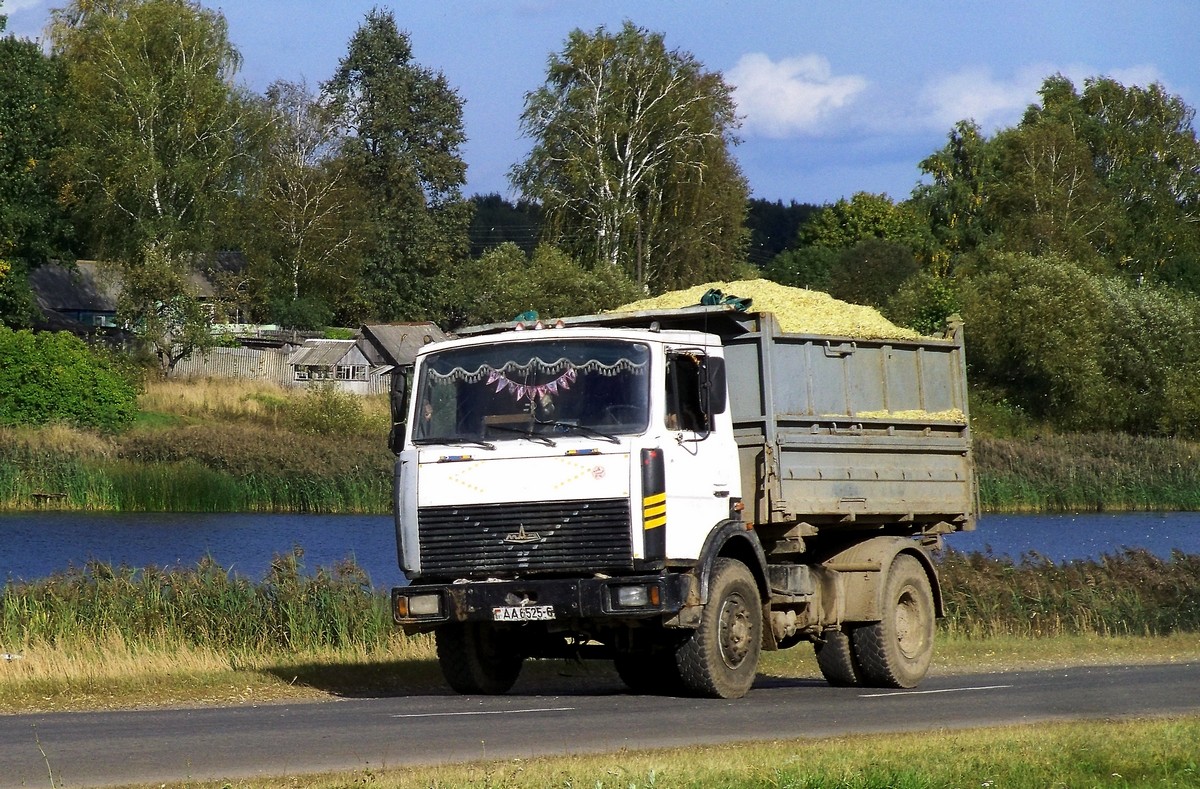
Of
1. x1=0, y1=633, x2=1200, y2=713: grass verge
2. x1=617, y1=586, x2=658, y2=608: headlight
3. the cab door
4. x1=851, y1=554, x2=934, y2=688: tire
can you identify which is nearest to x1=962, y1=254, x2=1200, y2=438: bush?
x1=0, y1=633, x2=1200, y2=713: grass verge

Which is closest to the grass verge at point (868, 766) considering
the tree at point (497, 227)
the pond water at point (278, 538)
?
the pond water at point (278, 538)

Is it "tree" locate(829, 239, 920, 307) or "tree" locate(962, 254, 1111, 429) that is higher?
"tree" locate(829, 239, 920, 307)

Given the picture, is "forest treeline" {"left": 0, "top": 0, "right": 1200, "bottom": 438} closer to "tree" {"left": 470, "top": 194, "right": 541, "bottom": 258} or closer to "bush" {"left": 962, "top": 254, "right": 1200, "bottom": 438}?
"bush" {"left": 962, "top": 254, "right": 1200, "bottom": 438}

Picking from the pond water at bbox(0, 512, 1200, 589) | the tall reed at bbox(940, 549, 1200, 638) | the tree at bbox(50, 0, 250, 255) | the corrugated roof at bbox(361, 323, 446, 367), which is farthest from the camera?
the corrugated roof at bbox(361, 323, 446, 367)

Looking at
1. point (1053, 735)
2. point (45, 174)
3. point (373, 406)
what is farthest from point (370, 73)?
point (1053, 735)

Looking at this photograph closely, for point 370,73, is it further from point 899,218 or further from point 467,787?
point 467,787

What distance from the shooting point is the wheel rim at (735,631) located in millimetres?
13867

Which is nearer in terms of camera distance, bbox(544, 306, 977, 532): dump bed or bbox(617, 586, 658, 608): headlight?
bbox(617, 586, 658, 608): headlight

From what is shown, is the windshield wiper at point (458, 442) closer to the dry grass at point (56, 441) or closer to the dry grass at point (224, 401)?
the dry grass at point (56, 441)

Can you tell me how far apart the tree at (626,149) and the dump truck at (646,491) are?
163ft

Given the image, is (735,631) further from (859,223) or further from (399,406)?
(859,223)

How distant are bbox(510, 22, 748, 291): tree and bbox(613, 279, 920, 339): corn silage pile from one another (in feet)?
159

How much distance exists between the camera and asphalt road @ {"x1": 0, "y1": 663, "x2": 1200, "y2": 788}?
9914 millimetres

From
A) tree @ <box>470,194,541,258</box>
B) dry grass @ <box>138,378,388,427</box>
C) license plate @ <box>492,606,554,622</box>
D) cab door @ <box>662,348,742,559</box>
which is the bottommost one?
license plate @ <box>492,606,554,622</box>
